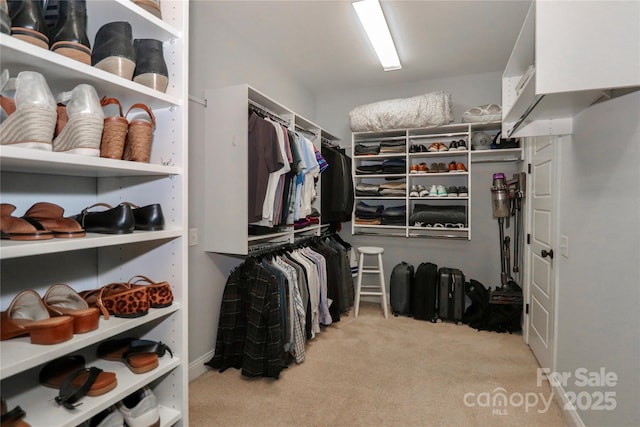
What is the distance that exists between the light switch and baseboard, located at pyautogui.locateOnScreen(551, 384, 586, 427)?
81 cm

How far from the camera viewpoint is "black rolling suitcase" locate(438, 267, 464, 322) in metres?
3.28

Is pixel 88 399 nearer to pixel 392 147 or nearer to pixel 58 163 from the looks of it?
pixel 58 163

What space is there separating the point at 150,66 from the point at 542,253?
264 centimetres

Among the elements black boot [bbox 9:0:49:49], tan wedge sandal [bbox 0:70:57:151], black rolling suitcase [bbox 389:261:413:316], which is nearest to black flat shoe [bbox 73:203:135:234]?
tan wedge sandal [bbox 0:70:57:151]

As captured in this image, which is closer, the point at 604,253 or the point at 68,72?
the point at 68,72

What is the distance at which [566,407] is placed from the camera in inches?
72.1

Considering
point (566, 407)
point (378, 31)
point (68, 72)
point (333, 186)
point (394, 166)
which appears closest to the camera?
point (68, 72)

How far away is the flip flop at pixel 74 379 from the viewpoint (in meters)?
0.92

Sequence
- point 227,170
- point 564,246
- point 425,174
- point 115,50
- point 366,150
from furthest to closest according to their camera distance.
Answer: point 366,150
point 425,174
point 227,170
point 564,246
point 115,50

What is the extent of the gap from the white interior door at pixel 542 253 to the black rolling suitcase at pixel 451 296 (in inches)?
25.1

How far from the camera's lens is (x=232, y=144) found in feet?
7.29

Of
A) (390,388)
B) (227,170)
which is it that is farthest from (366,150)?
(390,388)

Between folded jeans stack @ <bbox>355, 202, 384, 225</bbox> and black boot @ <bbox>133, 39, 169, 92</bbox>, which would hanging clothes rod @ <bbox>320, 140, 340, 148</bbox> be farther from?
black boot @ <bbox>133, 39, 169, 92</bbox>

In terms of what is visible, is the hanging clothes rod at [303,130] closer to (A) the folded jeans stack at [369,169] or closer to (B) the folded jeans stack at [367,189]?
(A) the folded jeans stack at [369,169]
